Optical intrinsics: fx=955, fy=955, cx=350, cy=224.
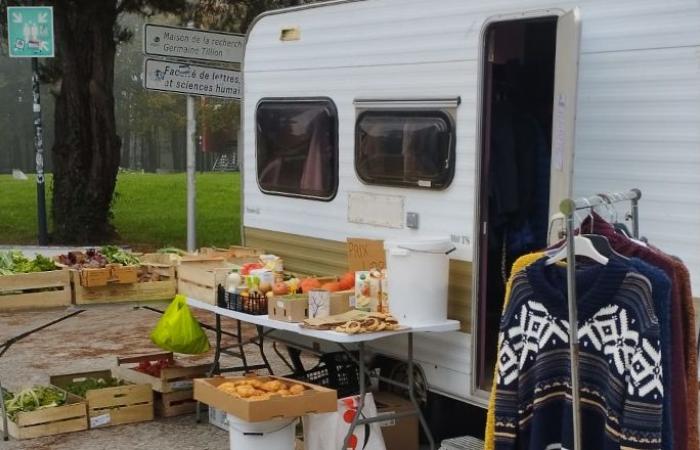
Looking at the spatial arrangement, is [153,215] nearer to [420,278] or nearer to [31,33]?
[31,33]

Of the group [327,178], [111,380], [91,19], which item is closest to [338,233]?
[327,178]

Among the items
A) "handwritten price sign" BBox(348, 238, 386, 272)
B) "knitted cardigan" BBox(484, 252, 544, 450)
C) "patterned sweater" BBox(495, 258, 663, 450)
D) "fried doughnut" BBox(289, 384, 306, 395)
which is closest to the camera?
"patterned sweater" BBox(495, 258, 663, 450)

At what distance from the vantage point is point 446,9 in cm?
504

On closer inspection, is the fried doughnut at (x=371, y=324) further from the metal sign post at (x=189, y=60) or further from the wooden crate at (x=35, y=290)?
the metal sign post at (x=189, y=60)

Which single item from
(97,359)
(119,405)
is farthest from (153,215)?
(119,405)

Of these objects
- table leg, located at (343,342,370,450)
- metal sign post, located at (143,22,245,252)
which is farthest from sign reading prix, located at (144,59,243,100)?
table leg, located at (343,342,370,450)

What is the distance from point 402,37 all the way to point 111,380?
10.2 ft

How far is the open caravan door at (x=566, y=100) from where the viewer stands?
4102mm

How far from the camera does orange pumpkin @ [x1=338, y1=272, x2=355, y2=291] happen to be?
530 cm

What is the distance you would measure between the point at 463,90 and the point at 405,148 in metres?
0.56

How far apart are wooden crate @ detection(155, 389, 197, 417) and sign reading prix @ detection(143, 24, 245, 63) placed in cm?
412

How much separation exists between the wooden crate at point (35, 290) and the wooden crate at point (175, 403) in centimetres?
95

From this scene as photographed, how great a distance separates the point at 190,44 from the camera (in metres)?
9.70

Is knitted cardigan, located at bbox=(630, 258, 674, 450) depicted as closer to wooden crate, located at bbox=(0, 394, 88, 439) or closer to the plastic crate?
the plastic crate
